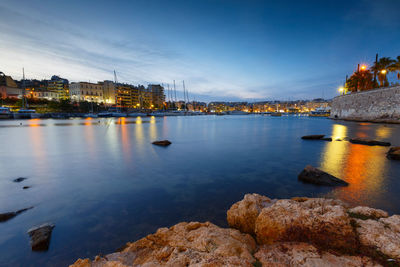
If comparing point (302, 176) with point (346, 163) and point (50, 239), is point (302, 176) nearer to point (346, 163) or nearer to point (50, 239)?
point (346, 163)

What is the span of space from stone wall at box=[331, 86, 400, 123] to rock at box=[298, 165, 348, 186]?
43.4 m

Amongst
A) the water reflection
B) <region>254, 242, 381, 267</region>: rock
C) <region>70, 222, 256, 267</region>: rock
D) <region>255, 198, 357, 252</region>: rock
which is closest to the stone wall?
the water reflection

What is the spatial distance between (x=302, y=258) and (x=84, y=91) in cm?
12602

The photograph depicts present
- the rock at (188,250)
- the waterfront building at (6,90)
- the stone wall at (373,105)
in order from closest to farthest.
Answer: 1. the rock at (188,250)
2. the stone wall at (373,105)
3. the waterfront building at (6,90)

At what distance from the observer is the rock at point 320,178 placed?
21.2 ft

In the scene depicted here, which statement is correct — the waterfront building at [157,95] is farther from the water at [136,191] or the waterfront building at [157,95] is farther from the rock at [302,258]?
the rock at [302,258]

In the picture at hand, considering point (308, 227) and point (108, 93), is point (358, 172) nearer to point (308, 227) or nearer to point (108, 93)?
point (308, 227)

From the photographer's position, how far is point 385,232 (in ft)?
7.66

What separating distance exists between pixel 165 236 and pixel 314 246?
2.41 meters

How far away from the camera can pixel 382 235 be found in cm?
228

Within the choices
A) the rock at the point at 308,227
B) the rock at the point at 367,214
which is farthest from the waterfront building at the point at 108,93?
the rock at the point at 367,214

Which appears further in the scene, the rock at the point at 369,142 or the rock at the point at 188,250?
the rock at the point at 369,142

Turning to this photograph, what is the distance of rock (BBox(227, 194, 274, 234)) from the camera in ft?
11.1

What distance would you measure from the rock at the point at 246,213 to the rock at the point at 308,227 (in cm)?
47
